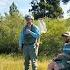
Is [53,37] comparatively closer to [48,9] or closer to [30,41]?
[30,41]

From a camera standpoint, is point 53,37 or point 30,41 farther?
point 53,37

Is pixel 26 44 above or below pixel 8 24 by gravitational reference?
below

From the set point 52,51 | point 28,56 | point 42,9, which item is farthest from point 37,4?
point 28,56

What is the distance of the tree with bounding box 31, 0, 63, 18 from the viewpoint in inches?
2621

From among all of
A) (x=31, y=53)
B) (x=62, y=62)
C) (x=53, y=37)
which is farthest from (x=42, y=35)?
(x=62, y=62)

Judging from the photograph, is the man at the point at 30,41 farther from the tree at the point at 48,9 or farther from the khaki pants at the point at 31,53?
the tree at the point at 48,9

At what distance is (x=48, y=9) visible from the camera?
221 feet

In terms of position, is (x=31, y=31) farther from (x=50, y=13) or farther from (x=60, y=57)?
(x=50, y=13)

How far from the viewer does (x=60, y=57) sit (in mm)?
7805

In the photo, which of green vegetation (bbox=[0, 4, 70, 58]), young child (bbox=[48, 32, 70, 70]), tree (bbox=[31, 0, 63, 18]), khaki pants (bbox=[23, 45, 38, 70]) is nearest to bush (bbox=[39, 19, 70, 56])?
green vegetation (bbox=[0, 4, 70, 58])

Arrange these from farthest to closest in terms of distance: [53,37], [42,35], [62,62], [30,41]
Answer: [42,35]
[53,37]
[30,41]
[62,62]

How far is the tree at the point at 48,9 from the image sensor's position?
66.6 meters

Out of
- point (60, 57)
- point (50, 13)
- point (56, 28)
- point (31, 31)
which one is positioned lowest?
point (60, 57)

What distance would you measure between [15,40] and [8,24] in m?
1.76
